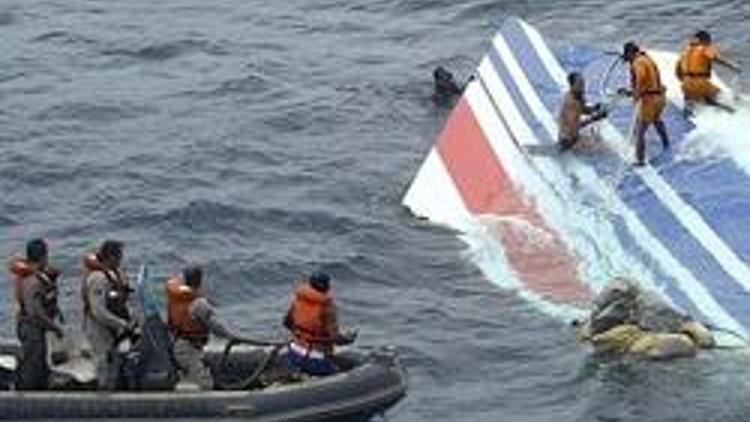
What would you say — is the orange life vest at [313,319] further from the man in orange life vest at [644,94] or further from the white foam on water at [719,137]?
the white foam on water at [719,137]

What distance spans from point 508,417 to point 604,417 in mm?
1117

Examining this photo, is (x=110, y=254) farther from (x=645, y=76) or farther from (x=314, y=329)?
(x=645, y=76)

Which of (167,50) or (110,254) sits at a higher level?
(167,50)

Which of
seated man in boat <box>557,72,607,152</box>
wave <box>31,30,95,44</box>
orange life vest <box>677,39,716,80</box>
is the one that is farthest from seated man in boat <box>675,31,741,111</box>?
wave <box>31,30,95,44</box>

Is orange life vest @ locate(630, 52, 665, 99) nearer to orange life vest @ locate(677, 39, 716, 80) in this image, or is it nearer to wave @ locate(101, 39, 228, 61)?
orange life vest @ locate(677, 39, 716, 80)

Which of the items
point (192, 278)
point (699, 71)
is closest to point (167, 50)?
point (699, 71)

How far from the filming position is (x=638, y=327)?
23.0 m

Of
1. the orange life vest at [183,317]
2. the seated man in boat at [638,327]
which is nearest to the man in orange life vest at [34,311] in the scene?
the orange life vest at [183,317]

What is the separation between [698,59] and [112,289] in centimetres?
1294

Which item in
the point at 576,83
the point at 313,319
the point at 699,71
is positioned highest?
the point at 699,71

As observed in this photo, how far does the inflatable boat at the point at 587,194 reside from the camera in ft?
82.6

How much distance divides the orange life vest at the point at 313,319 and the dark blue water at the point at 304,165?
6.96ft

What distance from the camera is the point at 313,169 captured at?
3203 cm

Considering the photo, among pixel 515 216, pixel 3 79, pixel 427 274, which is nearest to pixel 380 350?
pixel 427 274
